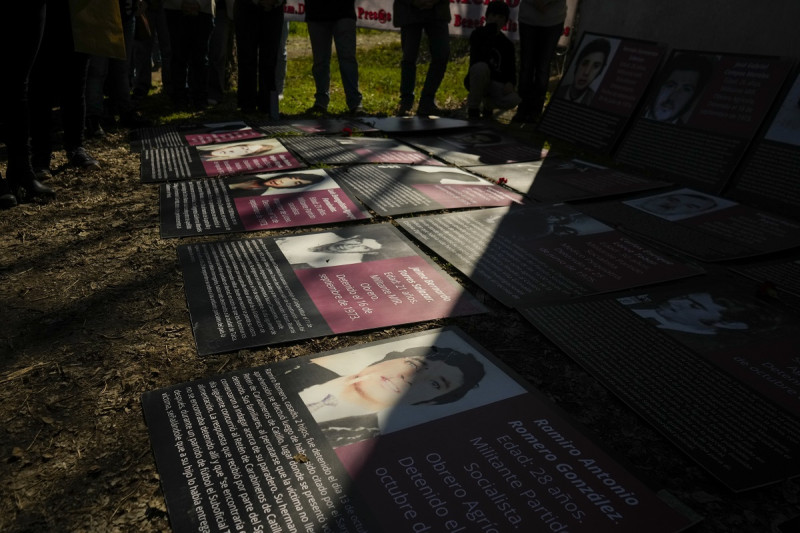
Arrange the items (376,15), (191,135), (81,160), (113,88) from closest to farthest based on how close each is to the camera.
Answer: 1. (81,160)
2. (191,135)
3. (113,88)
4. (376,15)

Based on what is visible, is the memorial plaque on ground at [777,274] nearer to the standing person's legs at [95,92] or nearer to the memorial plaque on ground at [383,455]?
the memorial plaque on ground at [383,455]

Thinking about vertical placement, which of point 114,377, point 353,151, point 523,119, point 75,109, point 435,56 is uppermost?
point 435,56

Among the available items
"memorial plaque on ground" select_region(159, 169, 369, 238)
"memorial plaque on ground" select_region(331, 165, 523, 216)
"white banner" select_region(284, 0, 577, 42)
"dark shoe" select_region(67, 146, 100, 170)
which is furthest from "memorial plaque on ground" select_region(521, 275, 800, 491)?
"white banner" select_region(284, 0, 577, 42)

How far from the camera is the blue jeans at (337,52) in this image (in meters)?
5.84

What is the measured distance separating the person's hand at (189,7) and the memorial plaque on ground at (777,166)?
14.7ft

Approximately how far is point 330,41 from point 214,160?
2477mm

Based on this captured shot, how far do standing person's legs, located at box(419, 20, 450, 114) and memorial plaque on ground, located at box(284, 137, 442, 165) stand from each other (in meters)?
1.54

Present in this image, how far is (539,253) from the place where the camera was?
2693 millimetres

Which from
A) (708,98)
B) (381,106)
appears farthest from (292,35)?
(708,98)

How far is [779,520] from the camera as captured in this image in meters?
1.38

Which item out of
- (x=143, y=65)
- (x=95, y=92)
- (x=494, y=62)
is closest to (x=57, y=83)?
(x=95, y=92)

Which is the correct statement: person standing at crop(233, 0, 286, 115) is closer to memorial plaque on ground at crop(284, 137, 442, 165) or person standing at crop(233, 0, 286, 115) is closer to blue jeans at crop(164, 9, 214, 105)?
blue jeans at crop(164, 9, 214, 105)

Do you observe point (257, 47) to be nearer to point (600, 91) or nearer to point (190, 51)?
point (190, 51)

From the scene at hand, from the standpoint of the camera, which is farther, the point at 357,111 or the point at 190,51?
the point at 357,111
